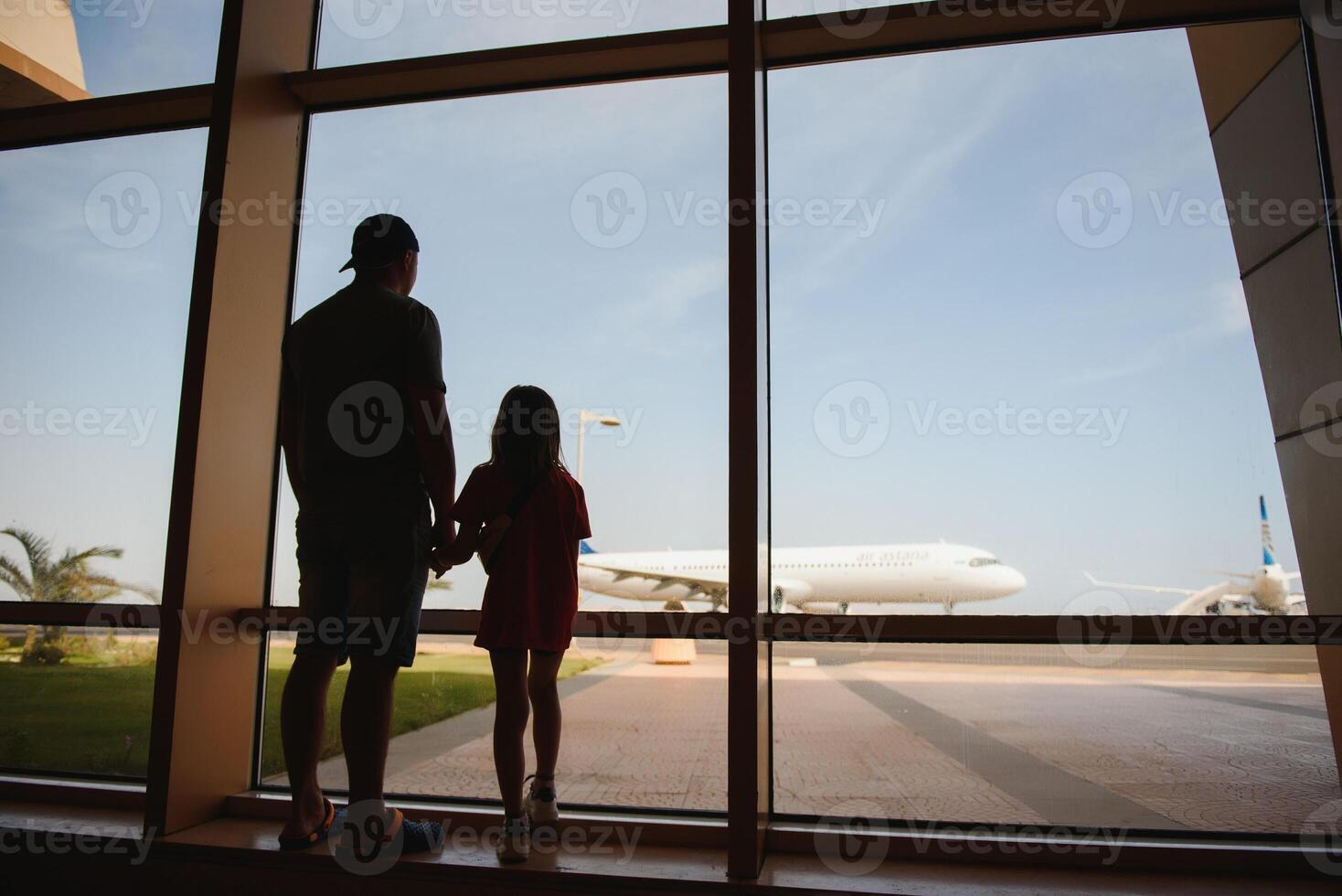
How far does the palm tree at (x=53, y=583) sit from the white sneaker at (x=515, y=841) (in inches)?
67.0

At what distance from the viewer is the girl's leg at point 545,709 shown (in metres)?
1.83

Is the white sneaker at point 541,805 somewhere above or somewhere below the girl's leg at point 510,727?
below

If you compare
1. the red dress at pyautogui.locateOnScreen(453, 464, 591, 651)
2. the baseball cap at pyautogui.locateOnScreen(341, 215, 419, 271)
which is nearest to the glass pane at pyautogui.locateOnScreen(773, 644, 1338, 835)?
the red dress at pyautogui.locateOnScreen(453, 464, 591, 651)

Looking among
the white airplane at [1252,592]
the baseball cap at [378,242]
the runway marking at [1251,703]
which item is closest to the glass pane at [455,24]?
the baseball cap at [378,242]

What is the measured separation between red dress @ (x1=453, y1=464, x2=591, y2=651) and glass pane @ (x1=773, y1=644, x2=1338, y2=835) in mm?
646

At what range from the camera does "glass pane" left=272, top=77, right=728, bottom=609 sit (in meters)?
2.44

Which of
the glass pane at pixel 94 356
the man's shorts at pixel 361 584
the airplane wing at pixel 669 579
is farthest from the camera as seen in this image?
the glass pane at pixel 94 356

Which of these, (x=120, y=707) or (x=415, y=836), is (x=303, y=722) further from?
(x=120, y=707)

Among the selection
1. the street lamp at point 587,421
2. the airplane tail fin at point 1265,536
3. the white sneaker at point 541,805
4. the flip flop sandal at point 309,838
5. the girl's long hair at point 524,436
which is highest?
the street lamp at point 587,421

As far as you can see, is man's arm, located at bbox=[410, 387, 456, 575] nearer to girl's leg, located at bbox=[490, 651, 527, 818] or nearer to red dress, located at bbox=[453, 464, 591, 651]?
red dress, located at bbox=[453, 464, 591, 651]

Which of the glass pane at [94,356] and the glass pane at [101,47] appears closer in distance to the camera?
the glass pane at [94,356]

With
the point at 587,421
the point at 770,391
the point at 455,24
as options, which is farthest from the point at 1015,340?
the point at 455,24

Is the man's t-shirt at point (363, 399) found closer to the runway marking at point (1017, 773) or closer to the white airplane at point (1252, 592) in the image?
the runway marking at point (1017, 773)

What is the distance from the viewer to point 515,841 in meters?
1.71
